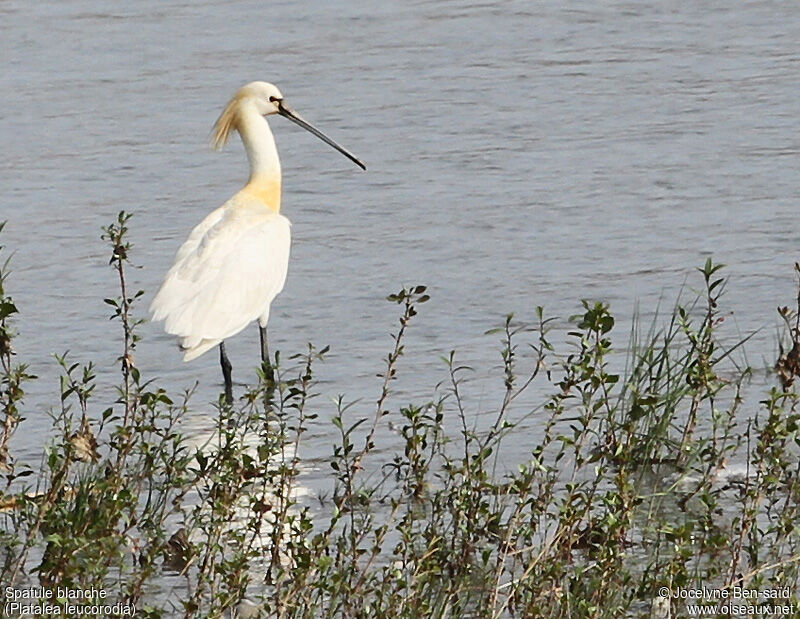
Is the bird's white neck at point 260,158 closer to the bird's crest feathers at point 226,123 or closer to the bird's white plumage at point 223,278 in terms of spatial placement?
the bird's crest feathers at point 226,123

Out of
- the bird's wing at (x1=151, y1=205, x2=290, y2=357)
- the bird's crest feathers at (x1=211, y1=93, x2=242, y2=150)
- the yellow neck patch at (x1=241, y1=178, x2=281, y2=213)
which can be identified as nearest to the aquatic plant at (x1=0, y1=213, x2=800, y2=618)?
the bird's wing at (x1=151, y1=205, x2=290, y2=357)

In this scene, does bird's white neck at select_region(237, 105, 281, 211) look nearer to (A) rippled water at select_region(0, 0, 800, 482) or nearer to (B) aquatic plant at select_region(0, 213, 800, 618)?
(A) rippled water at select_region(0, 0, 800, 482)

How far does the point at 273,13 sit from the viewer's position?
14.4 metres

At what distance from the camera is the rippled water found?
8.26 metres

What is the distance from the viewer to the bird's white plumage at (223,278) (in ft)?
24.7

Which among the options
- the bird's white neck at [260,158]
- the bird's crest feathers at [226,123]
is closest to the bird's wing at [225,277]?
the bird's white neck at [260,158]

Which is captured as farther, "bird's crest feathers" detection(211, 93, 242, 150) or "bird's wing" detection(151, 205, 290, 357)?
"bird's crest feathers" detection(211, 93, 242, 150)

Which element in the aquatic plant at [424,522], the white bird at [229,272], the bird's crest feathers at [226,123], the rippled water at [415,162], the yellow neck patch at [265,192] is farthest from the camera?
the bird's crest feathers at [226,123]

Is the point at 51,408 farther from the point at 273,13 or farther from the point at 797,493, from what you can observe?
the point at 273,13

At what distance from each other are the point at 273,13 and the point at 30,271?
581 centimetres

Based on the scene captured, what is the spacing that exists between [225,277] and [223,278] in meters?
0.01

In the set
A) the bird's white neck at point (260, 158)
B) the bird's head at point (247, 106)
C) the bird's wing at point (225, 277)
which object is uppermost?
the bird's head at point (247, 106)

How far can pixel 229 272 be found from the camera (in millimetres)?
7867

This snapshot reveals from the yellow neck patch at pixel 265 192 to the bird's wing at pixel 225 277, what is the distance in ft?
1.00
